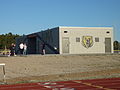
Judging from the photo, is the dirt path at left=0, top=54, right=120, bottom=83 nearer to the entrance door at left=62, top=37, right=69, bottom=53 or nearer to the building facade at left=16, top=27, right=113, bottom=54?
the entrance door at left=62, top=37, right=69, bottom=53

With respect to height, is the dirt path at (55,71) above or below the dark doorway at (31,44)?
below

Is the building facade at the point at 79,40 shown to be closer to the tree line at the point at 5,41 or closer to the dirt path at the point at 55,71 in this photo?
the dirt path at the point at 55,71

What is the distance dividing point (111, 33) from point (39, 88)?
44.6 meters

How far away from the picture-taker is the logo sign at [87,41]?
53325 millimetres

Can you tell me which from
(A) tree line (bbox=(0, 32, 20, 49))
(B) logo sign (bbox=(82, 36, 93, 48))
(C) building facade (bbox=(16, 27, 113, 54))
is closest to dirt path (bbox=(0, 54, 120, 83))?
(C) building facade (bbox=(16, 27, 113, 54))

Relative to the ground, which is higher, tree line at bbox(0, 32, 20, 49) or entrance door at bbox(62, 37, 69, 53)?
tree line at bbox(0, 32, 20, 49)

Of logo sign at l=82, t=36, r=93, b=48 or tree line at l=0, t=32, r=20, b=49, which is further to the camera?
tree line at l=0, t=32, r=20, b=49

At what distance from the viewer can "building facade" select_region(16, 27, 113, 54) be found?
5162 cm

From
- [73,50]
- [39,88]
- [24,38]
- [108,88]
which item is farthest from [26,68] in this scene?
[24,38]

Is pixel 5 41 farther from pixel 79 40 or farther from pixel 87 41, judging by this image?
pixel 87 41

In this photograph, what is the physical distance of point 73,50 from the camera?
2048 inches

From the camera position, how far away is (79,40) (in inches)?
2092

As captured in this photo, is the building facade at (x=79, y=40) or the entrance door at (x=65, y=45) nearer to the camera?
the entrance door at (x=65, y=45)

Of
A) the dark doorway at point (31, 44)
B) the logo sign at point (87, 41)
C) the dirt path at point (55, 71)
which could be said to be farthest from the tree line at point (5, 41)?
the dirt path at point (55, 71)
